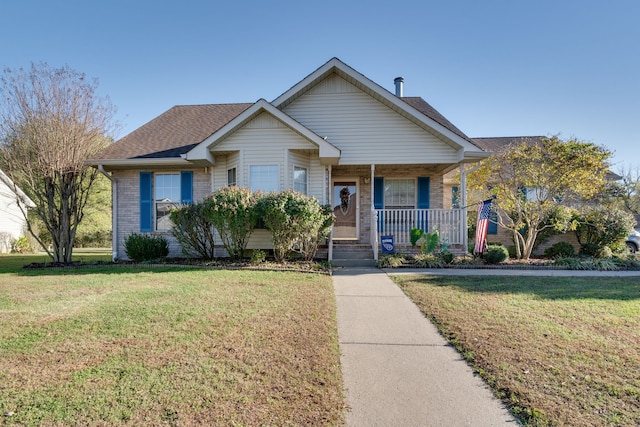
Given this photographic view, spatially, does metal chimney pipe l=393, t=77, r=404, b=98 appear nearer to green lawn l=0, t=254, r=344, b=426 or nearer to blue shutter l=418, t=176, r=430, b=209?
blue shutter l=418, t=176, r=430, b=209

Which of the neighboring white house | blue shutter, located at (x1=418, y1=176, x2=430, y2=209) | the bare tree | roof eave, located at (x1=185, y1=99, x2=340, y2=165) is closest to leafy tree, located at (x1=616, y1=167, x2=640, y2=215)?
blue shutter, located at (x1=418, y1=176, x2=430, y2=209)

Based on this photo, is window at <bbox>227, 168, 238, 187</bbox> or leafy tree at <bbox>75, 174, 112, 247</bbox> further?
leafy tree at <bbox>75, 174, 112, 247</bbox>

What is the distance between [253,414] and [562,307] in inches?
205

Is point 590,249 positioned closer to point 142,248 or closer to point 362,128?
point 362,128

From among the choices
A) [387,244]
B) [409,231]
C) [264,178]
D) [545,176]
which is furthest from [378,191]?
[545,176]

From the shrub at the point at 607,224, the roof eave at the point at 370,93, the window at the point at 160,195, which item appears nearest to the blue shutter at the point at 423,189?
the roof eave at the point at 370,93

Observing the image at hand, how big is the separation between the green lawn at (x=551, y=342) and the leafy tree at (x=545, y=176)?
405cm

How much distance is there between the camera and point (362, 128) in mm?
10914

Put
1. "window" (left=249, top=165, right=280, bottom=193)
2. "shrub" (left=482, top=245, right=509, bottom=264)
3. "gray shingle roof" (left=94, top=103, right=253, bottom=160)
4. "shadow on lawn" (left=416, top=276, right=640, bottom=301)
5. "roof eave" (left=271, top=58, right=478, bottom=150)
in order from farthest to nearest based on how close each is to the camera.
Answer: "gray shingle roof" (left=94, top=103, right=253, bottom=160) < "roof eave" (left=271, top=58, right=478, bottom=150) < "window" (left=249, top=165, right=280, bottom=193) < "shrub" (left=482, top=245, right=509, bottom=264) < "shadow on lawn" (left=416, top=276, right=640, bottom=301)

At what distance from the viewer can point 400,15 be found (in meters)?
10.5

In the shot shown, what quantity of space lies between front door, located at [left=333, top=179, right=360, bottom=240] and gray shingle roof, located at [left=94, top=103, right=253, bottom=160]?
563 cm

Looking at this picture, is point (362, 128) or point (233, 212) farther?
point (362, 128)

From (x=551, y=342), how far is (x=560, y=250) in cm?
997

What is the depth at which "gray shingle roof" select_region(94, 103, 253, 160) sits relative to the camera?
11133 millimetres
